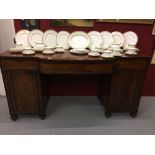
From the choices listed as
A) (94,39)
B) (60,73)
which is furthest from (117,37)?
(60,73)

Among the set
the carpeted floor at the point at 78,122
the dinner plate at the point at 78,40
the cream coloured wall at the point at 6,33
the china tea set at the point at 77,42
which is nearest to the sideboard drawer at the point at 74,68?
the china tea set at the point at 77,42

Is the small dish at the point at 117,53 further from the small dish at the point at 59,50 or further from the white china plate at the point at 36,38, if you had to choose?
the white china plate at the point at 36,38

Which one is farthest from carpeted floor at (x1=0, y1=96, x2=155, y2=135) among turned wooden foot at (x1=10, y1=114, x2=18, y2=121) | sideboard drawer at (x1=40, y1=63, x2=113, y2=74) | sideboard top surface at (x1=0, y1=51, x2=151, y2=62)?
sideboard top surface at (x1=0, y1=51, x2=151, y2=62)

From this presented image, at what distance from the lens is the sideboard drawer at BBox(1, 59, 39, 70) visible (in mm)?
1588

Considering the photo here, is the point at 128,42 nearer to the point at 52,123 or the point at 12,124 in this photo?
the point at 52,123

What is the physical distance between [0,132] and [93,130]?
1.06m

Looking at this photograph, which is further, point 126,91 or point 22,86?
point 126,91

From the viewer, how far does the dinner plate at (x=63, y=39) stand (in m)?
1.96

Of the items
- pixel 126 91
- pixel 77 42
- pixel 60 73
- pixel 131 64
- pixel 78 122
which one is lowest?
pixel 78 122

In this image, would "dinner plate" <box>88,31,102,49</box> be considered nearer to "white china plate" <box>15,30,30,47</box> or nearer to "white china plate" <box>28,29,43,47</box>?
"white china plate" <box>28,29,43,47</box>

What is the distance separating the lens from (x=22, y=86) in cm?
173

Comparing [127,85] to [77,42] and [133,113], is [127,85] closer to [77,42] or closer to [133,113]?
[133,113]

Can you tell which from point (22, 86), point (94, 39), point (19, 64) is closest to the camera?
point (19, 64)

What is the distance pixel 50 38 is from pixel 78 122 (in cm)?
113
